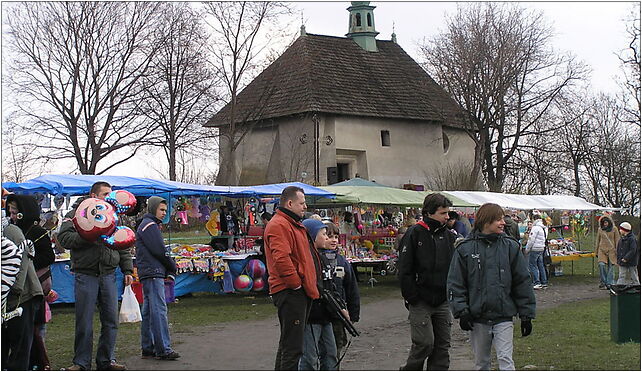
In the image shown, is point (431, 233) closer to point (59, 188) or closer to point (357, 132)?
point (59, 188)

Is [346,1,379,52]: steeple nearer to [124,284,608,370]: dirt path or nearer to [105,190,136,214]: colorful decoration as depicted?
[124,284,608,370]: dirt path

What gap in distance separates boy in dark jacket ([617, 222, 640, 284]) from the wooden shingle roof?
2548 cm

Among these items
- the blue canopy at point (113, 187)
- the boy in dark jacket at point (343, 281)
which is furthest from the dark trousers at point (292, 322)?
the blue canopy at point (113, 187)

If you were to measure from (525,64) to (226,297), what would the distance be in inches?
1207

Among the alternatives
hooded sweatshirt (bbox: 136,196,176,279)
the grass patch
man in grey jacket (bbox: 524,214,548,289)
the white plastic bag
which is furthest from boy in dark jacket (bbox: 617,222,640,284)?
hooded sweatshirt (bbox: 136,196,176,279)

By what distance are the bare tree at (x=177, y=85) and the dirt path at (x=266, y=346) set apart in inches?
932

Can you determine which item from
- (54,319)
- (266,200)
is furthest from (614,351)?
(266,200)

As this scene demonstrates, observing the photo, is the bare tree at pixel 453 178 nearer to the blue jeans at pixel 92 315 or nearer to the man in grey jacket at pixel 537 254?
the man in grey jacket at pixel 537 254

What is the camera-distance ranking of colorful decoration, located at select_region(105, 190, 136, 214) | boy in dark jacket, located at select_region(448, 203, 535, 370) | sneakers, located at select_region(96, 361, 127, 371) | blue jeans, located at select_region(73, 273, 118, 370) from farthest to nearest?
colorful decoration, located at select_region(105, 190, 136, 214), sneakers, located at select_region(96, 361, 127, 371), blue jeans, located at select_region(73, 273, 118, 370), boy in dark jacket, located at select_region(448, 203, 535, 370)

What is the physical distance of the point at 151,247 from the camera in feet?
34.8

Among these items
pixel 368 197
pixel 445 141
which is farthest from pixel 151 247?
pixel 445 141

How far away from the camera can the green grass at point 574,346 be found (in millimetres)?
10438

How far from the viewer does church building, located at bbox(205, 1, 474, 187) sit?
4516cm

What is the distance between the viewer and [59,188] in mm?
16375
